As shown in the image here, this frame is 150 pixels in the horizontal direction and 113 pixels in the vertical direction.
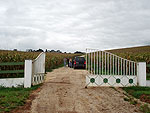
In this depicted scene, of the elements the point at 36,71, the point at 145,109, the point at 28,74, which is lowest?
the point at 145,109

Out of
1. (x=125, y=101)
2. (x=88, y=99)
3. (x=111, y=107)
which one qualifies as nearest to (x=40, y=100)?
(x=88, y=99)

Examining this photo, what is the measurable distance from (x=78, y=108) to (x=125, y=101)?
2.44 meters

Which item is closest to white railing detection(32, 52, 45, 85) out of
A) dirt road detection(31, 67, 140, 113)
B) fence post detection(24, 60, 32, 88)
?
fence post detection(24, 60, 32, 88)

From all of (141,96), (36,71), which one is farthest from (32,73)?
(141,96)

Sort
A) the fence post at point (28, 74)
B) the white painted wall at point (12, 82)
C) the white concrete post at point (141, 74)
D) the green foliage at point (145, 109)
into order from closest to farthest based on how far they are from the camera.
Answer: the green foliage at point (145, 109), the fence post at point (28, 74), the white painted wall at point (12, 82), the white concrete post at point (141, 74)

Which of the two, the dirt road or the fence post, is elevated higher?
the fence post

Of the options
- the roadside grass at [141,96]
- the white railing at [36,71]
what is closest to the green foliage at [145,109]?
the roadside grass at [141,96]

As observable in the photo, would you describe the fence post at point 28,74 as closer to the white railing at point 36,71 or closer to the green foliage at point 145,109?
the white railing at point 36,71

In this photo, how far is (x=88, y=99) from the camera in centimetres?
782

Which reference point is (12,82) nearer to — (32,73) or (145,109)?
(32,73)

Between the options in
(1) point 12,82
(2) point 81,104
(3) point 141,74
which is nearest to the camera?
(2) point 81,104

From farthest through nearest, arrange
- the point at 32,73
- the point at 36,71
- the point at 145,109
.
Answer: the point at 36,71 < the point at 32,73 < the point at 145,109

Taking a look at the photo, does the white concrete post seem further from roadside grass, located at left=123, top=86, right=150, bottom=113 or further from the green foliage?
the green foliage

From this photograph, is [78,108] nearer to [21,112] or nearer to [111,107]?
[111,107]
